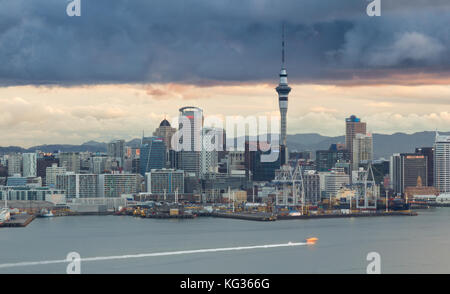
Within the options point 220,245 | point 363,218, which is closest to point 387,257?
point 220,245

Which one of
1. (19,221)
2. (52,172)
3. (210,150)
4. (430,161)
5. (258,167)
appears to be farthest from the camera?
(430,161)

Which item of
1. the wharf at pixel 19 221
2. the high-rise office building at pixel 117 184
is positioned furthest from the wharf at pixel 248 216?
the high-rise office building at pixel 117 184

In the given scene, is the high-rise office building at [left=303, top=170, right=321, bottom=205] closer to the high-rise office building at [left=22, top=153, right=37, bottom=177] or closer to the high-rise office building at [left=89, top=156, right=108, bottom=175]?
the high-rise office building at [left=89, top=156, right=108, bottom=175]

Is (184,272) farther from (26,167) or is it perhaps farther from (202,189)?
(26,167)

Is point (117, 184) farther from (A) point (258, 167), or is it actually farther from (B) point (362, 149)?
(B) point (362, 149)

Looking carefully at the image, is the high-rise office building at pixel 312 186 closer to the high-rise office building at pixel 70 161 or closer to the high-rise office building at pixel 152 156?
the high-rise office building at pixel 152 156

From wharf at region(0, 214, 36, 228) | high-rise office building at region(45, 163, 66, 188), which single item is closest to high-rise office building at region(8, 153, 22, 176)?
high-rise office building at region(45, 163, 66, 188)

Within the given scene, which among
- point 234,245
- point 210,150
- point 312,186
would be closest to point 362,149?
point 210,150
